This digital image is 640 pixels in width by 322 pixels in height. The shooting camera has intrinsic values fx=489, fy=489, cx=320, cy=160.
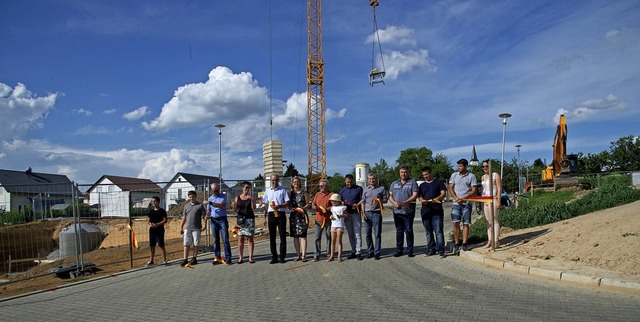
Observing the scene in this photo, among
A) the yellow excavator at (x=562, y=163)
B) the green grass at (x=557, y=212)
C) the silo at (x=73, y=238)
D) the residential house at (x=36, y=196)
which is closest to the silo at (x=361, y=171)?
→ the yellow excavator at (x=562, y=163)

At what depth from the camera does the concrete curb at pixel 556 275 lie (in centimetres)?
669

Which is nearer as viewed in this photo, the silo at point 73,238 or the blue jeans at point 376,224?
the blue jeans at point 376,224

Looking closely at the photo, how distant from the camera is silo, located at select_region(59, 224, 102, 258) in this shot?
17.8 metres

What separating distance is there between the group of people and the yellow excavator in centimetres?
2401

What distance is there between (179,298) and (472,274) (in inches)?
189

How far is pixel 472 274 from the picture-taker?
8.25 m

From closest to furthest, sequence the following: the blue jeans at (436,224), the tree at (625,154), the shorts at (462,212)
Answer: the shorts at (462,212) < the blue jeans at (436,224) < the tree at (625,154)

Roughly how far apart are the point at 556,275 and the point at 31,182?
5179cm

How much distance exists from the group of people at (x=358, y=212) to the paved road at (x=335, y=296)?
566 millimetres

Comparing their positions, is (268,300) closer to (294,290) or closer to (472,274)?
(294,290)

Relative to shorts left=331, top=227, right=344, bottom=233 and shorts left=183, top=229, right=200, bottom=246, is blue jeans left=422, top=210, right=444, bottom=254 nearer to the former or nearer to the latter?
shorts left=331, top=227, right=344, bottom=233

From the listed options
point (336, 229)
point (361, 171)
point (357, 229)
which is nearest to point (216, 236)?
point (336, 229)

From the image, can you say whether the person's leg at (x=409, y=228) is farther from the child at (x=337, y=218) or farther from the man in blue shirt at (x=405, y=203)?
the child at (x=337, y=218)

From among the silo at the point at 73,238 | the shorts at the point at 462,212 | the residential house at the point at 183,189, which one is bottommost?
the silo at the point at 73,238
